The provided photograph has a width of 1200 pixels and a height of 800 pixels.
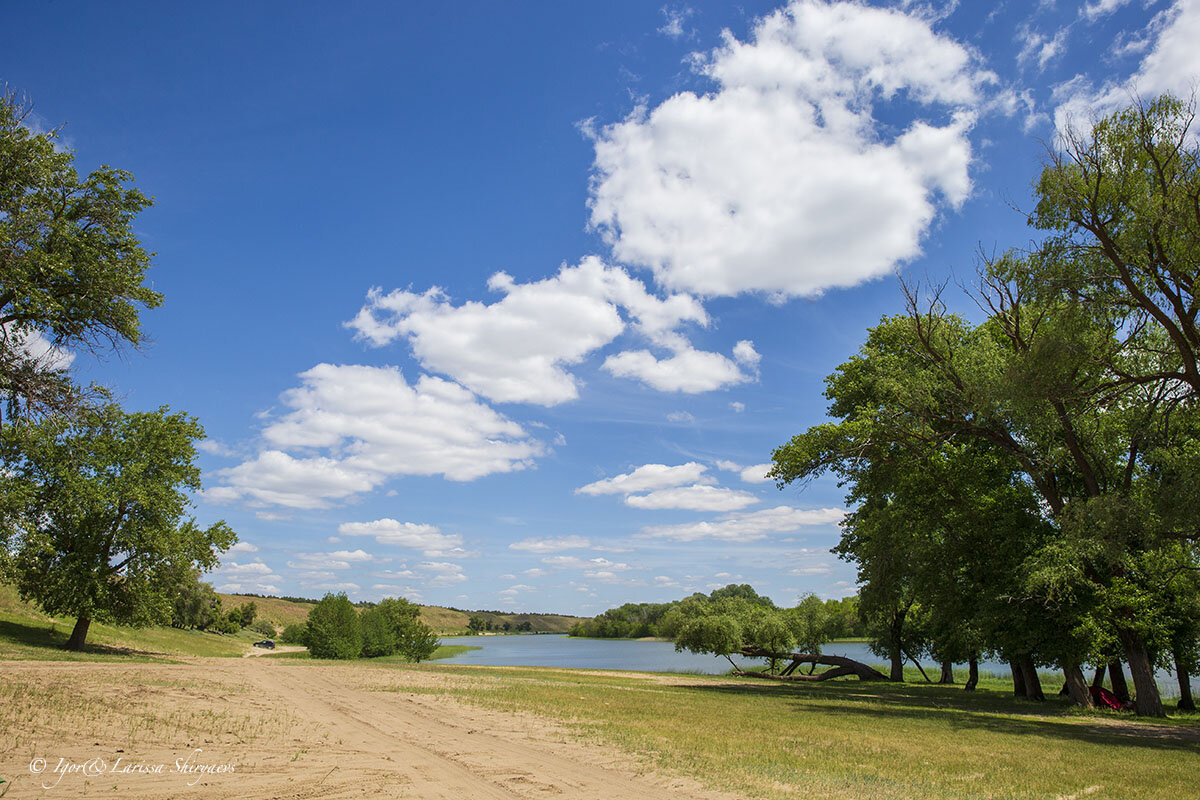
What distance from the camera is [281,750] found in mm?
9266

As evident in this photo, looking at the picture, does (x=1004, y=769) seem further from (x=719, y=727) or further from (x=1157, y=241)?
(x=1157, y=241)

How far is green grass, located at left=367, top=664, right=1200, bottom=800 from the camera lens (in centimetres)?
890

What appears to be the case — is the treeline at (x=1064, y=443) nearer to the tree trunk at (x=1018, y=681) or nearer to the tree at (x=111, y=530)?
the tree trunk at (x=1018, y=681)

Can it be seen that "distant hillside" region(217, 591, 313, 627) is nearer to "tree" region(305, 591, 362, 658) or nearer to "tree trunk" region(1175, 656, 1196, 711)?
"tree" region(305, 591, 362, 658)

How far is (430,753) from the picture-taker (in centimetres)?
963

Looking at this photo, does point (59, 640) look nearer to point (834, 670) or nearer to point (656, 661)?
point (834, 670)

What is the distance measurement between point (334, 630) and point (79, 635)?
846 inches

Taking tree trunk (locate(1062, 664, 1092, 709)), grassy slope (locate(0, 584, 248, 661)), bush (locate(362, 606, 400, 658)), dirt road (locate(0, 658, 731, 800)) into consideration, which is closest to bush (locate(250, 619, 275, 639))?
bush (locate(362, 606, 400, 658))

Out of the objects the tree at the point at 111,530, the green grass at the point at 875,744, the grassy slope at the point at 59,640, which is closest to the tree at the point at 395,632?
the grassy slope at the point at 59,640

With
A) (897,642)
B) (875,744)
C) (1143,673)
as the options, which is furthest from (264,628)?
(1143,673)

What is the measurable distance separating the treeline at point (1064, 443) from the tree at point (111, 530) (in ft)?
90.8

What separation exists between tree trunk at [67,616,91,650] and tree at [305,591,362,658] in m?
20.8

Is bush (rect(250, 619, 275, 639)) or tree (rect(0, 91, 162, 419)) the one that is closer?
tree (rect(0, 91, 162, 419))

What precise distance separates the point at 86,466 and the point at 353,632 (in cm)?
2550
